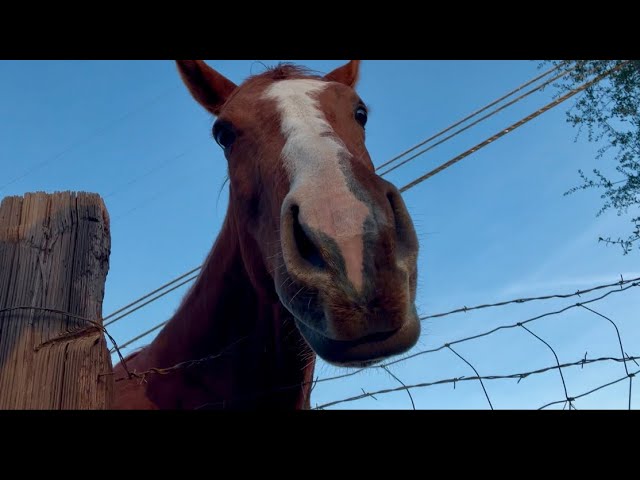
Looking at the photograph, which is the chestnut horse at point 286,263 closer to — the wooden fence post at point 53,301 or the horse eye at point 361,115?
the horse eye at point 361,115

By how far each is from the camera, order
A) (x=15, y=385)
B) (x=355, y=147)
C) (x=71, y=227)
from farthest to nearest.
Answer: (x=355, y=147)
(x=71, y=227)
(x=15, y=385)

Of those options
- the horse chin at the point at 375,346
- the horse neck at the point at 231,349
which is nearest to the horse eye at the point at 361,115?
the horse neck at the point at 231,349

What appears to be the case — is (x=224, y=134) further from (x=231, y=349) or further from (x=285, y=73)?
(x=231, y=349)

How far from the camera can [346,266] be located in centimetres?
158

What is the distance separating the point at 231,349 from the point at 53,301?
1.11 metres

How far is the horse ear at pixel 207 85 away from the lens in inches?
120

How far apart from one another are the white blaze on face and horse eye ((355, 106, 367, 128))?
326mm

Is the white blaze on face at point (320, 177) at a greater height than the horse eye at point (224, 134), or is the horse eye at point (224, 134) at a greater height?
the horse eye at point (224, 134)

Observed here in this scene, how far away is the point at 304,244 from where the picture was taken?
1.80 m

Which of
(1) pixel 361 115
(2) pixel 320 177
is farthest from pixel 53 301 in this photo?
(1) pixel 361 115
